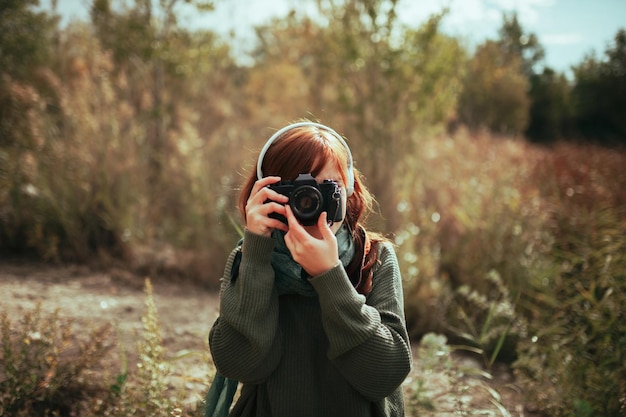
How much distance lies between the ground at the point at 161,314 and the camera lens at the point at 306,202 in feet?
3.62

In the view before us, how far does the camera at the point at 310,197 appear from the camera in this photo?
50.2 inches

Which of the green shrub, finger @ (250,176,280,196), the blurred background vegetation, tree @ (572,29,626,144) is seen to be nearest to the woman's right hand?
finger @ (250,176,280,196)

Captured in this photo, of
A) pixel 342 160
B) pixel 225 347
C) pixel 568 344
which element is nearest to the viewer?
pixel 225 347

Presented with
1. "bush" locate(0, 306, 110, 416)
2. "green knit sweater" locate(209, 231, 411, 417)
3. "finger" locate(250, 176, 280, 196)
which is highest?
"finger" locate(250, 176, 280, 196)

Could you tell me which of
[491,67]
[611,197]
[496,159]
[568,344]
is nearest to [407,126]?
[496,159]

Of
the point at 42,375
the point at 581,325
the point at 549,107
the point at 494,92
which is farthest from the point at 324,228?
the point at 549,107

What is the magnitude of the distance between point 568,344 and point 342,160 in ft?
5.37

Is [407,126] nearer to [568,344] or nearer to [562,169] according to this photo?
[562,169]

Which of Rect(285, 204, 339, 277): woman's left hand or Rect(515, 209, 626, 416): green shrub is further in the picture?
Rect(515, 209, 626, 416): green shrub

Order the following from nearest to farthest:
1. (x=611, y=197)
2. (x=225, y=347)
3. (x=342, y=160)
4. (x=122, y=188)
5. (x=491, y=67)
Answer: (x=225, y=347), (x=342, y=160), (x=611, y=197), (x=122, y=188), (x=491, y=67)

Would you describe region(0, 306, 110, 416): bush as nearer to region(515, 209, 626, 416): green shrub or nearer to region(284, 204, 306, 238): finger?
region(284, 204, 306, 238): finger

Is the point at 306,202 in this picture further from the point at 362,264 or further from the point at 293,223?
the point at 362,264

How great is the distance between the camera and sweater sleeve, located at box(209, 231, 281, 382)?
1.29 m

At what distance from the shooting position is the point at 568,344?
241 cm
